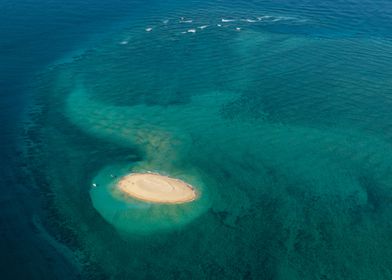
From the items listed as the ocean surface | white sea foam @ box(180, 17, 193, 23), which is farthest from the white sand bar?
white sea foam @ box(180, 17, 193, 23)

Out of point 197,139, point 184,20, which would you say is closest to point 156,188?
point 197,139

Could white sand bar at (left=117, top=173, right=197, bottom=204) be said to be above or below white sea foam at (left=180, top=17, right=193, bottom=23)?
below

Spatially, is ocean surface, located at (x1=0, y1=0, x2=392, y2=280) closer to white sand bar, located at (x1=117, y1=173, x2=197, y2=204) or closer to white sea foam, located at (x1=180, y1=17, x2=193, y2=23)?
white sea foam, located at (x1=180, y1=17, x2=193, y2=23)

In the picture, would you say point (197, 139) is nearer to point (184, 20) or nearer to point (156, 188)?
point (156, 188)

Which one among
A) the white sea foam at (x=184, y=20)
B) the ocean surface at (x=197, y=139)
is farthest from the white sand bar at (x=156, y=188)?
the white sea foam at (x=184, y=20)

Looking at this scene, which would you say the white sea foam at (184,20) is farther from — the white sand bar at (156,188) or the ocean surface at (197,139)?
the white sand bar at (156,188)

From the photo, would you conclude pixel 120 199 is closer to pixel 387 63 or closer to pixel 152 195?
pixel 152 195

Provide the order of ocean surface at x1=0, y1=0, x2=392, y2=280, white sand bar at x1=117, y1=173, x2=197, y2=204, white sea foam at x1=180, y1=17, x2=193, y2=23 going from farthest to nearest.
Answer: white sea foam at x1=180, y1=17, x2=193, y2=23 < white sand bar at x1=117, y1=173, x2=197, y2=204 < ocean surface at x1=0, y1=0, x2=392, y2=280
